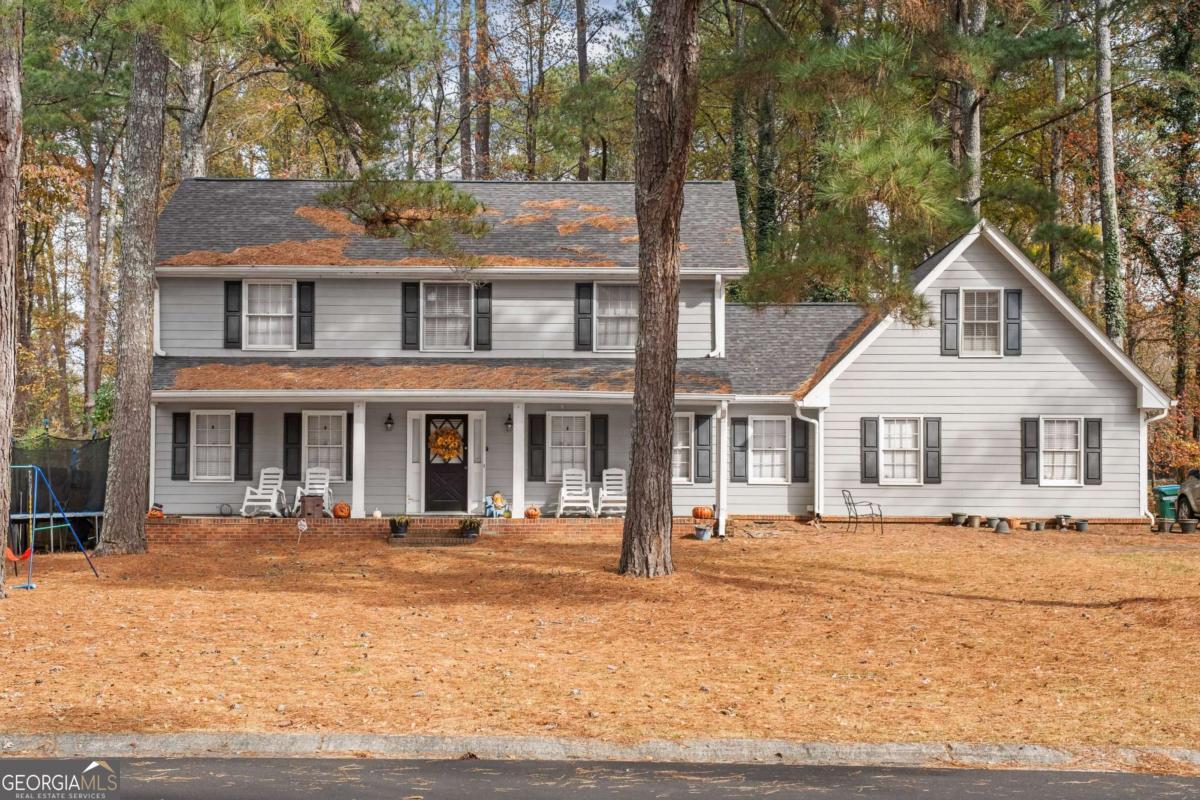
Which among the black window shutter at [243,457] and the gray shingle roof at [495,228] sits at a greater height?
the gray shingle roof at [495,228]

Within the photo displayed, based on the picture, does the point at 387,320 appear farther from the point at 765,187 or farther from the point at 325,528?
the point at 765,187

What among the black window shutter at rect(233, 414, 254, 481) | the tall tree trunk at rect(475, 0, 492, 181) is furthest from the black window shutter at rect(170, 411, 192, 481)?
the tall tree trunk at rect(475, 0, 492, 181)

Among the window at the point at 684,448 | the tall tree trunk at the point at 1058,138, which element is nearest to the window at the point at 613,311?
the window at the point at 684,448

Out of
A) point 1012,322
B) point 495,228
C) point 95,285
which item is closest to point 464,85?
point 95,285

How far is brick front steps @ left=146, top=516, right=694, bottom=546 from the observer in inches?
789

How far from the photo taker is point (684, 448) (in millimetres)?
22688

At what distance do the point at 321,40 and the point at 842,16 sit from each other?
700 centimetres

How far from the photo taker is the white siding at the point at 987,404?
2281 centimetres

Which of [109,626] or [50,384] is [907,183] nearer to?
[109,626]

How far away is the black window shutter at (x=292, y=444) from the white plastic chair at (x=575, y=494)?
5.27m

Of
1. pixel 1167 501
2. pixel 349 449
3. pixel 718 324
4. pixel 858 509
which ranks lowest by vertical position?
pixel 858 509

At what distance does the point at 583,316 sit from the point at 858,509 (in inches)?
268

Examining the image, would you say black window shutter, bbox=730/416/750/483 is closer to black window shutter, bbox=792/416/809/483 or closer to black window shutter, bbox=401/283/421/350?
black window shutter, bbox=792/416/809/483

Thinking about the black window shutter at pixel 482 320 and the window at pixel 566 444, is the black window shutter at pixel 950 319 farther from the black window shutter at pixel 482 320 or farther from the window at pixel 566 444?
the black window shutter at pixel 482 320
